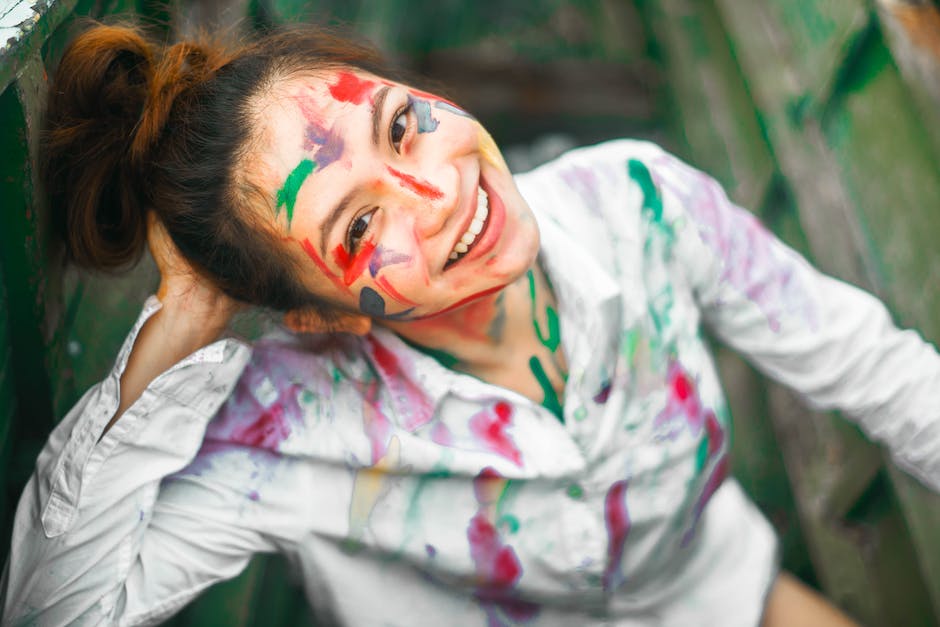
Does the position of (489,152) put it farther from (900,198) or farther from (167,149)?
(900,198)

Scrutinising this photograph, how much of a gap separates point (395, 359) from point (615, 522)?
1.49 ft

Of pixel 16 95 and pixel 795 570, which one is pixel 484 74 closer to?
pixel 795 570

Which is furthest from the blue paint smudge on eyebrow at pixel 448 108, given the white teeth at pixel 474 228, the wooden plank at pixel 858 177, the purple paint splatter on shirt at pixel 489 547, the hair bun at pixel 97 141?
the wooden plank at pixel 858 177

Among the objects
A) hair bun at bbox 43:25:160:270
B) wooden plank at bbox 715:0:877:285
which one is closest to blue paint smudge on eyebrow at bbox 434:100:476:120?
hair bun at bbox 43:25:160:270

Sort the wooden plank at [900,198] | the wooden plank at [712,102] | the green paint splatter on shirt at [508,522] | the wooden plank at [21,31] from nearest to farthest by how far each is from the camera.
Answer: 1. the wooden plank at [21,31]
2. the green paint splatter on shirt at [508,522]
3. the wooden plank at [900,198]
4. the wooden plank at [712,102]

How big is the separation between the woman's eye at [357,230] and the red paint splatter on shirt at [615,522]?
58cm

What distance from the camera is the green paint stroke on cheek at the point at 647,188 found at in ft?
4.47

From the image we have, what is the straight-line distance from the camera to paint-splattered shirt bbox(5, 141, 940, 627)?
1.20 m

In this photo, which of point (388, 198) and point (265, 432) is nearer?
point (388, 198)

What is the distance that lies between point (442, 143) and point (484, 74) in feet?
7.32

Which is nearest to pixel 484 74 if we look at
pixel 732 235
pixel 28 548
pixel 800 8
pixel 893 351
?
pixel 800 8

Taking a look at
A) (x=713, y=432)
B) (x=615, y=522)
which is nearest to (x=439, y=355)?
(x=615, y=522)

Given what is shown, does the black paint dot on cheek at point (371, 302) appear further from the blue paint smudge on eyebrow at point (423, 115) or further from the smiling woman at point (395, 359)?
the blue paint smudge on eyebrow at point (423, 115)

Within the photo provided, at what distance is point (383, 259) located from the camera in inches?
44.1
